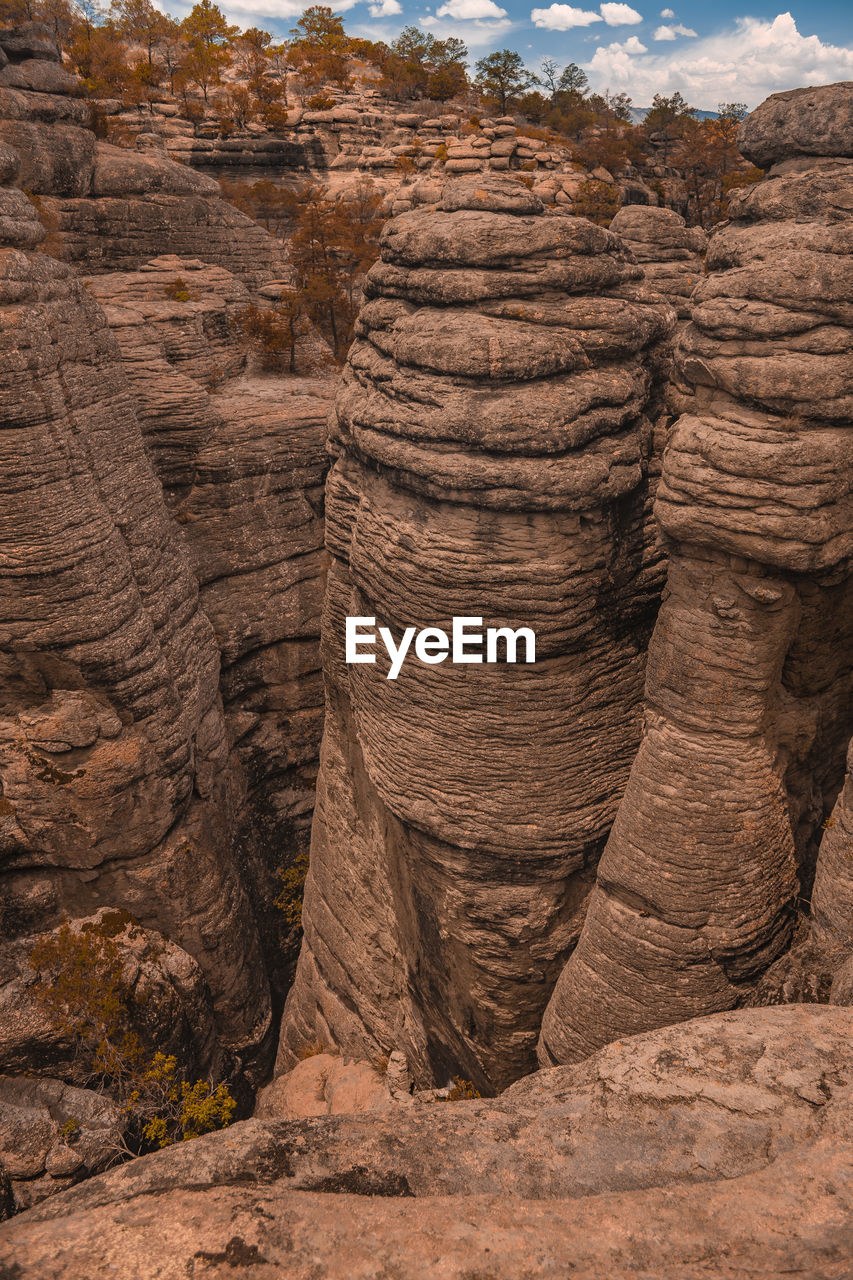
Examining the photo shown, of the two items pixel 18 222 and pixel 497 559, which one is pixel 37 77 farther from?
pixel 497 559

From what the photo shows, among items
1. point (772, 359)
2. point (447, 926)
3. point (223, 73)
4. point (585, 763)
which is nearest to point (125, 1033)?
point (447, 926)

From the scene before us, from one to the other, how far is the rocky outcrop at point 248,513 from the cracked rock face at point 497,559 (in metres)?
8.00

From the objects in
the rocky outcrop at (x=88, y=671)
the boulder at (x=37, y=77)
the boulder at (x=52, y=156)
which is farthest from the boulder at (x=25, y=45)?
the rocky outcrop at (x=88, y=671)

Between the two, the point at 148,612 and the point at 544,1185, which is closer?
the point at 544,1185

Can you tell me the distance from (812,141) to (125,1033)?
2244cm

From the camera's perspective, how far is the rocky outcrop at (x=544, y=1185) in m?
6.26

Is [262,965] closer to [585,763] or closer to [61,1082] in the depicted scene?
[61,1082]

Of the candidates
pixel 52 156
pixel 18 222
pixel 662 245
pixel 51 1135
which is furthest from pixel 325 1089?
pixel 52 156

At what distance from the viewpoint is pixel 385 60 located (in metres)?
64.9

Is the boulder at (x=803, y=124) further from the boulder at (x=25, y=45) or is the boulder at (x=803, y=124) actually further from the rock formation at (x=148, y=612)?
the boulder at (x=25, y=45)

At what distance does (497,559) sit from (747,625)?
12.4ft

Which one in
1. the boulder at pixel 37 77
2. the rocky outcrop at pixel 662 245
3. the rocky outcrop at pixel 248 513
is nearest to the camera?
the rocky outcrop at pixel 662 245

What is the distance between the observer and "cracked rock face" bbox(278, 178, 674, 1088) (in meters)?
12.5

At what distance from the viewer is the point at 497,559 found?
499 inches
